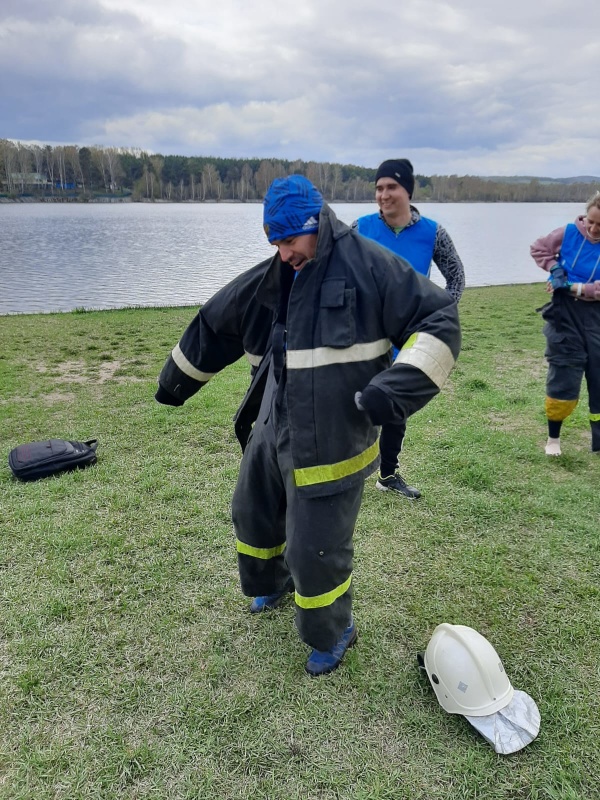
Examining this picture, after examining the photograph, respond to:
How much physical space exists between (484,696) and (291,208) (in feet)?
7.40

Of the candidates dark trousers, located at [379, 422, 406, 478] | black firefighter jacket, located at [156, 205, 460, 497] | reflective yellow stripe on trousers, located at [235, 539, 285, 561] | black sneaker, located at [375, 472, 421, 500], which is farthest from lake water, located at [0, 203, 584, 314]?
reflective yellow stripe on trousers, located at [235, 539, 285, 561]

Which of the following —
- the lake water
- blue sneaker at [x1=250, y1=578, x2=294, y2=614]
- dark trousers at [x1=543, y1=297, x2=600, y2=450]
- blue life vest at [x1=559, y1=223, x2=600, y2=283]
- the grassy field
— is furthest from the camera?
the lake water

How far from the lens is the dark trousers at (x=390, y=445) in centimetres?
457

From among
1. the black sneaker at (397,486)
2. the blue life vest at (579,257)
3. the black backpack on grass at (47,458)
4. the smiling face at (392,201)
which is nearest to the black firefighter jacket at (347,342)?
the smiling face at (392,201)

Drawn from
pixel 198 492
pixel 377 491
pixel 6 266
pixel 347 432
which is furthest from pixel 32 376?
pixel 6 266

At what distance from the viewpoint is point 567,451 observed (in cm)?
556

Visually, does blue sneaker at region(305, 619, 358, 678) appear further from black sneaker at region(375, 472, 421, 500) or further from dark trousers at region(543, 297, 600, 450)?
dark trousers at region(543, 297, 600, 450)

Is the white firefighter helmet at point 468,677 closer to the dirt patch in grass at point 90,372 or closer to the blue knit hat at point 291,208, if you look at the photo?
the blue knit hat at point 291,208

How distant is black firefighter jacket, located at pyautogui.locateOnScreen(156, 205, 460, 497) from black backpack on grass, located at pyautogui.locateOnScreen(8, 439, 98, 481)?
10.3 ft

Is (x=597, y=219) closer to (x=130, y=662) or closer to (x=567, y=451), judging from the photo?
(x=567, y=451)

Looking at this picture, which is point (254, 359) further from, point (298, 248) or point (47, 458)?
point (47, 458)

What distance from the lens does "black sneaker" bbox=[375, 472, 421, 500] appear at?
4.64 m

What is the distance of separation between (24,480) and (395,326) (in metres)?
3.76

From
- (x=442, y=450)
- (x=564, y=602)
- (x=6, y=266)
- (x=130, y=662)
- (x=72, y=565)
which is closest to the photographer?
(x=130, y=662)
